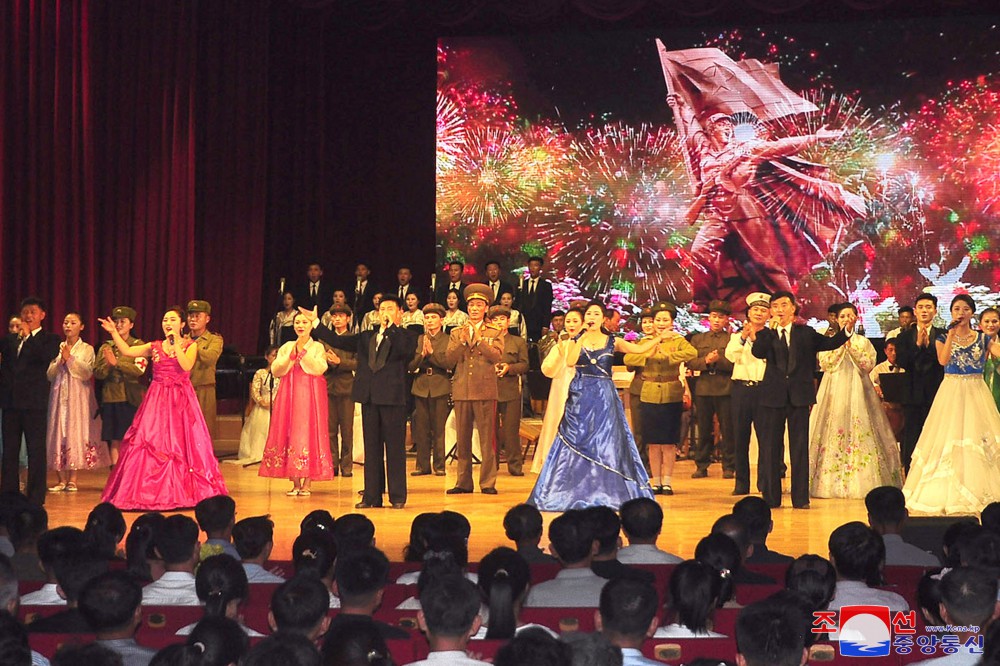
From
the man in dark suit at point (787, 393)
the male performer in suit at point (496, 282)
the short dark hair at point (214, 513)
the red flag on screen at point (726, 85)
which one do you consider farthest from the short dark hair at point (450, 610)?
the red flag on screen at point (726, 85)

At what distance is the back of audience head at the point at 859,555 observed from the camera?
15.7 feet

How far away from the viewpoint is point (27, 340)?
32.4ft

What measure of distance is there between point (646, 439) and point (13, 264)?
6.71 metres

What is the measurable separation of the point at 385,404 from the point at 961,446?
4.06 m

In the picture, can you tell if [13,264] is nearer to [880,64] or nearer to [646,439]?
[646,439]

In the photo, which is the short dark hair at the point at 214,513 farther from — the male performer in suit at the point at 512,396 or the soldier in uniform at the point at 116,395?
the male performer in suit at the point at 512,396

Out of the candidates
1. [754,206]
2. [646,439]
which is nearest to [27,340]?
[646,439]

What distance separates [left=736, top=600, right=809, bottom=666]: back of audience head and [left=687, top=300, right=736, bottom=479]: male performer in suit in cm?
866

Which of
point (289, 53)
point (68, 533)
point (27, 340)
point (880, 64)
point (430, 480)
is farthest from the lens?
point (289, 53)

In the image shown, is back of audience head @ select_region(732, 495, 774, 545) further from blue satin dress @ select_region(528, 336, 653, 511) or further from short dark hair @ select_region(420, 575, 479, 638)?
blue satin dress @ select_region(528, 336, 653, 511)

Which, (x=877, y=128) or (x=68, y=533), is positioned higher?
(x=877, y=128)

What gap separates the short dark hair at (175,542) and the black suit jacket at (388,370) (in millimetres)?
4895

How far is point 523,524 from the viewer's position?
5758 millimetres

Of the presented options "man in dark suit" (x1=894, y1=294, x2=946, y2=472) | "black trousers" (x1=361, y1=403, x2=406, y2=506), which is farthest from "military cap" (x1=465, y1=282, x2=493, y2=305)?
"man in dark suit" (x1=894, y1=294, x2=946, y2=472)
